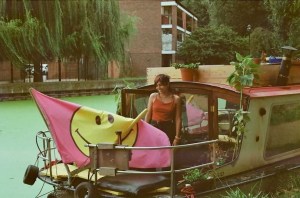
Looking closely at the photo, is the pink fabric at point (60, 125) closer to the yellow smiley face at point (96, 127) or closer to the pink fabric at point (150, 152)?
the yellow smiley face at point (96, 127)

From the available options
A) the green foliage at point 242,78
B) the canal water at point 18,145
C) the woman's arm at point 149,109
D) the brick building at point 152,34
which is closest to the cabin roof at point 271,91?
the green foliage at point 242,78

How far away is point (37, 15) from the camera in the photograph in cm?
2525

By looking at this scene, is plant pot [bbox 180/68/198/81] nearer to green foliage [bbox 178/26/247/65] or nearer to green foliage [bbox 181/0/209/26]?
green foliage [bbox 178/26/247/65]

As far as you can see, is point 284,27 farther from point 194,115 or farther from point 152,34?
point 194,115

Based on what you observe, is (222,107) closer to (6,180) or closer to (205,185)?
(205,185)

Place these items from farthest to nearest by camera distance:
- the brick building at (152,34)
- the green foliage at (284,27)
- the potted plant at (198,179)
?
the brick building at (152,34)
the green foliage at (284,27)
the potted plant at (198,179)

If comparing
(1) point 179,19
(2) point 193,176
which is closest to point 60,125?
(2) point 193,176

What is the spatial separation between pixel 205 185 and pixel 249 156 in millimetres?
894

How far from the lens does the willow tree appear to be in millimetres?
24078

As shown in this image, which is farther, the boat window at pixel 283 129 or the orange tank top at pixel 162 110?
the boat window at pixel 283 129

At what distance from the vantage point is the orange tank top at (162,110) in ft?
20.6

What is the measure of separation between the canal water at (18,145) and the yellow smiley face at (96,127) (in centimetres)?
193

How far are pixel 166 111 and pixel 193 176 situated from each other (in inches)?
34.8

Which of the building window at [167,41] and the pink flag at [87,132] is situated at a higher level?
the building window at [167,41]
